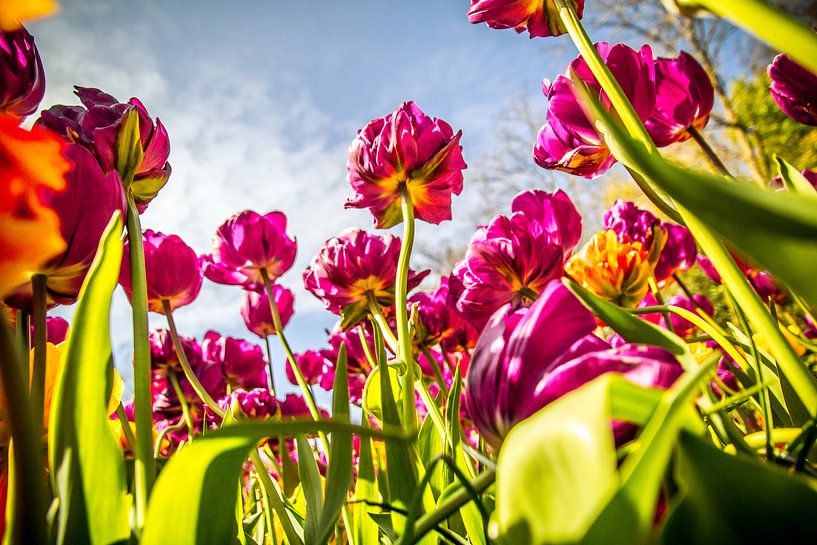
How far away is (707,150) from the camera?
45cm

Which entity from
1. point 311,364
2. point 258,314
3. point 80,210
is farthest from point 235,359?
point 80,210

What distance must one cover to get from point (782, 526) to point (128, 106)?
0.36 m

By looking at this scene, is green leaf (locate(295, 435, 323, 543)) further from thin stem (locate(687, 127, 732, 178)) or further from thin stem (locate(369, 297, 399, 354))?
thin stem (locate(687, 127, 732, 178))

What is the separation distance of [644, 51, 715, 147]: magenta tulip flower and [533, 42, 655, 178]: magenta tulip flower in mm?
44

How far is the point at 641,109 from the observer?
0.41 metres

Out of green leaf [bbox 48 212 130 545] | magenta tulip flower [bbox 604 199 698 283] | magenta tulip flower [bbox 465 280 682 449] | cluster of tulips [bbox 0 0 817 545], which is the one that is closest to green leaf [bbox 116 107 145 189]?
cluster of tulips [bbox 0 0 817 545]

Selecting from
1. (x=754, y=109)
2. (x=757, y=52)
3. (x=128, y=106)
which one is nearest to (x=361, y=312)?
(x=128, y=106)

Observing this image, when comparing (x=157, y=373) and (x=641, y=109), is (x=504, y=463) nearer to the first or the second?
(x=641, y=109)

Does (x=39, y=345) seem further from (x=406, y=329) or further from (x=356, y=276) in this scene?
(x=356, y=276)

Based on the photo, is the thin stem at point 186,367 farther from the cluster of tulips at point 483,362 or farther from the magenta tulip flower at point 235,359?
the magenta tulip flower at point 235,359

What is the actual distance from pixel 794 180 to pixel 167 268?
0.54 metres

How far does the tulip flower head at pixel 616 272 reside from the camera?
635mm

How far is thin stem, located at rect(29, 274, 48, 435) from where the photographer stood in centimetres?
23

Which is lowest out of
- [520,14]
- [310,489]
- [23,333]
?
[310,489]
